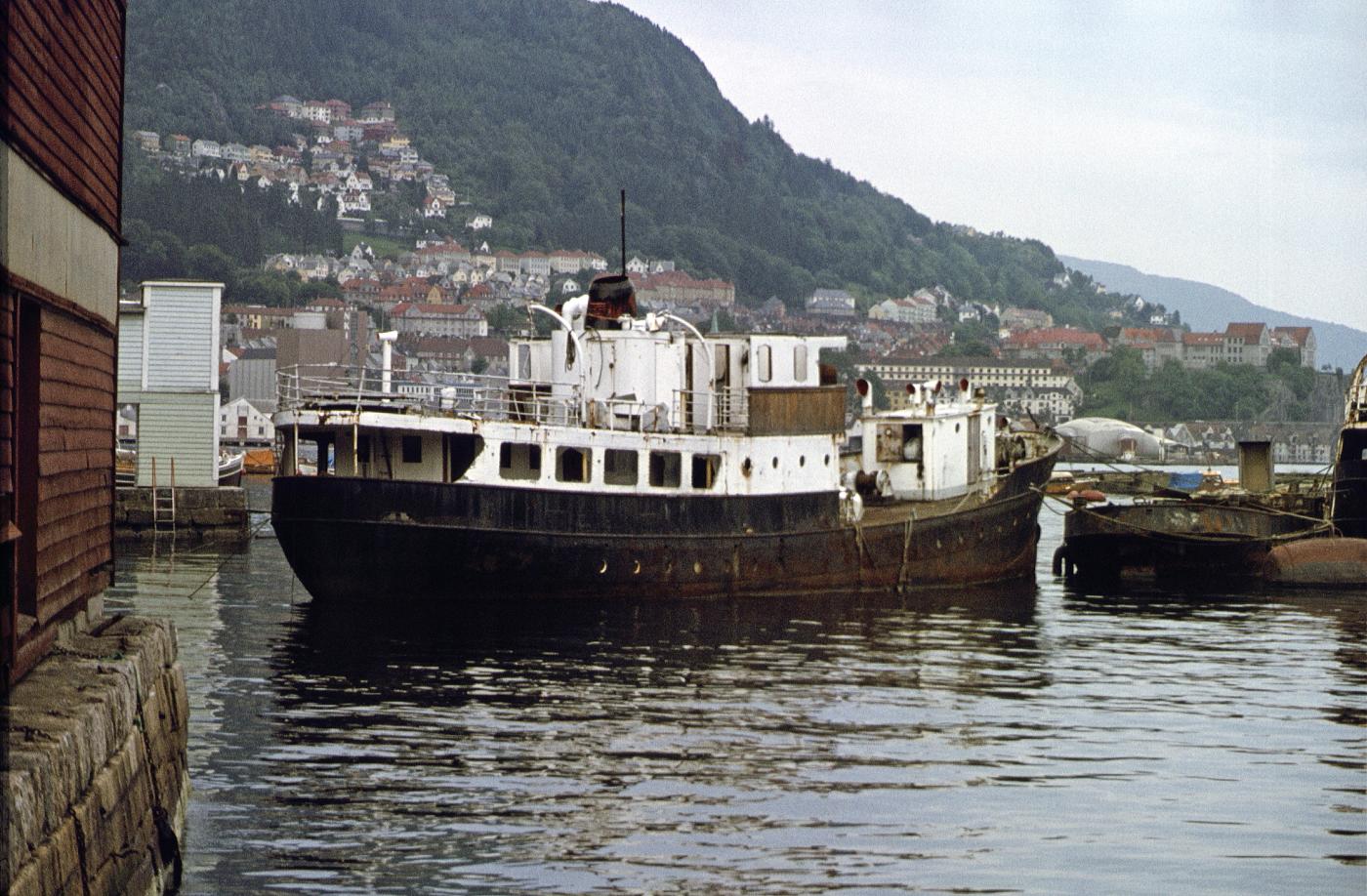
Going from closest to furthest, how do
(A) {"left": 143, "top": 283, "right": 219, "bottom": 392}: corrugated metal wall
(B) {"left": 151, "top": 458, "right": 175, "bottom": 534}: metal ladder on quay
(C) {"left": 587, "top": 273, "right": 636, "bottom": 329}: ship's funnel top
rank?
(C) {"left": 587, "top": 273, "right": 636, "bottom": 329}: ship's funnel top < (B) {"left": 151, "top": 458, "right": 175, "bottom": 534}: metal ladder on quay < (A) {"left": 143, "top": 283, "right": 219, "bottom": 392}: corrugated metal wall

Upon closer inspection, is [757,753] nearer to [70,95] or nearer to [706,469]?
[70,95]

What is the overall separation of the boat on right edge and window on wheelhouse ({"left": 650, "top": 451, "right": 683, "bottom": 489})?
12.8 meters

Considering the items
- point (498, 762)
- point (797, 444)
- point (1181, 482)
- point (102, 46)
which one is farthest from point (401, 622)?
point (1181, 482)

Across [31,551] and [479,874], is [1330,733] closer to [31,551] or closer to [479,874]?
[479,874]

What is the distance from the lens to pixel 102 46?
59.7 feet

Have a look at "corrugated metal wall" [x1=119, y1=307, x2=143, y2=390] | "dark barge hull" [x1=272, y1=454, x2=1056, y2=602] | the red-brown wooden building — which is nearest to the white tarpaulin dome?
"corrugated metal wall" [x1=119, y1=307, x2=143, y2=390]

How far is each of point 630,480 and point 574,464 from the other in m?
1.22

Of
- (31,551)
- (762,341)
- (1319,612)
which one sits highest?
(762,341)

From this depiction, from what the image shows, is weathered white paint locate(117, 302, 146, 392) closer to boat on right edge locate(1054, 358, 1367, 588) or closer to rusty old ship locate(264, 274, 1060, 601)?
rusty old ship locate(264, 274, 1060, 601)

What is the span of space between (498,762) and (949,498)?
2395 cm

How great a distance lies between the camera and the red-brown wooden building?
13039mm

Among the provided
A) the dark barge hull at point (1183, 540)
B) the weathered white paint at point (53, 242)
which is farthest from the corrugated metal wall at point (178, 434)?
the weathered white paint at point (53, 242)

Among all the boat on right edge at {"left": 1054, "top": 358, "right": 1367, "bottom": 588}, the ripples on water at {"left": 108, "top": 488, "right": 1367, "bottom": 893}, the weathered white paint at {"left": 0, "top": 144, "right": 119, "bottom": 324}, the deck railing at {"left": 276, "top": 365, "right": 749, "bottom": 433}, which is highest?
the weathered white paint at {"left": 0, "top": 144, "right": 119, "bottom": 324}

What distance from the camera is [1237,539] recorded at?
138 feet
